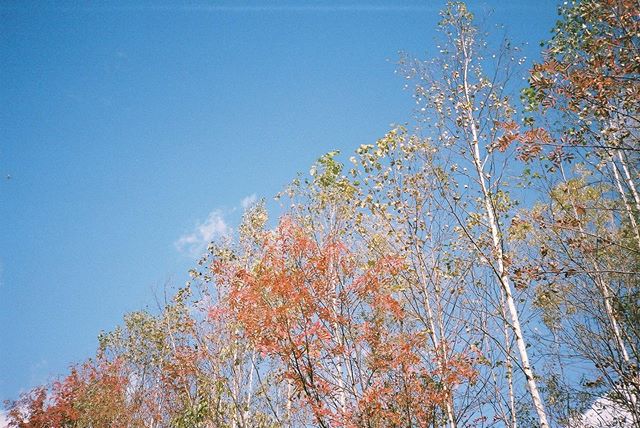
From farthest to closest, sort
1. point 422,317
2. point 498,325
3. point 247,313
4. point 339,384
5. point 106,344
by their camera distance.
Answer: point 106,344 → point 498,325 → point 247,313 → point 422,317 → point 339,384

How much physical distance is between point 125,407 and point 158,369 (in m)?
2.45

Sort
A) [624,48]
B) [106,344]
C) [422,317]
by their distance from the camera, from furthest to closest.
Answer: [106,344]
[422,317]
[624,48]

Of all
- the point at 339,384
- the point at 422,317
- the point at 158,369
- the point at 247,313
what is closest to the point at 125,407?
the point at 158,369

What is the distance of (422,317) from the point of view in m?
8.87

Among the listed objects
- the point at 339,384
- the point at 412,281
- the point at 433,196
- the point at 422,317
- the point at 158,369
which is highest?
the point at 158,369

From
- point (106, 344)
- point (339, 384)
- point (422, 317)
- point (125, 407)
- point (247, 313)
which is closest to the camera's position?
point (339, 384)

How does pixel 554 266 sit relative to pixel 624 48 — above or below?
below

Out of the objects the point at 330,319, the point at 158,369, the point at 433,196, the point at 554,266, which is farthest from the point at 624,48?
the point at 158,369

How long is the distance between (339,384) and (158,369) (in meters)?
15.9

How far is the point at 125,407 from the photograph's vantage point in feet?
65.2

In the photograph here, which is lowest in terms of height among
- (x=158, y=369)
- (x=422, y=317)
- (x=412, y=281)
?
(x=422, y=317)

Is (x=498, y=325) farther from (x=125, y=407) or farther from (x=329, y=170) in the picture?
(x=125, y=407)

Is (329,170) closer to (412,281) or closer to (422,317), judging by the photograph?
(412,281)

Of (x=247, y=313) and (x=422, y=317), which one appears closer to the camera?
(x=422, y=317)
